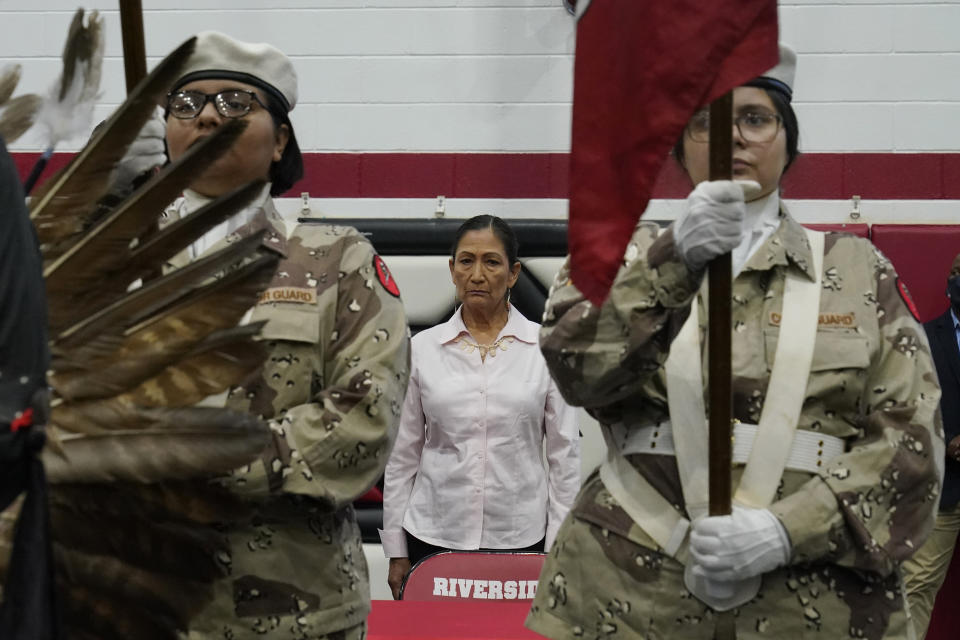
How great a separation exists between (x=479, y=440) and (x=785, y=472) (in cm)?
202

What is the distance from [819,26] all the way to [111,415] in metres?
3.56

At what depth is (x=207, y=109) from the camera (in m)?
2.25

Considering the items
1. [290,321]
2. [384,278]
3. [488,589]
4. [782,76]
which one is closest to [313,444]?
[290,321]

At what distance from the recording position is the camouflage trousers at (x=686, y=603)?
75.9 inches

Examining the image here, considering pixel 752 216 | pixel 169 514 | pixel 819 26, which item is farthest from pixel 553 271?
pixel 169 514

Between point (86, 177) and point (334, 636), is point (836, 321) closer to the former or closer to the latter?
point (334, 636)

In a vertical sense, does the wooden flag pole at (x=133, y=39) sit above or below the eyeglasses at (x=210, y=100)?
above

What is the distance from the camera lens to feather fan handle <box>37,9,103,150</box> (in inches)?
74.2

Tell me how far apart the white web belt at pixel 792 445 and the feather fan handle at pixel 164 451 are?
2.16 feet

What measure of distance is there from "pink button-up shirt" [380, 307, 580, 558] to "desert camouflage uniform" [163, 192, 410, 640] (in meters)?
1.72

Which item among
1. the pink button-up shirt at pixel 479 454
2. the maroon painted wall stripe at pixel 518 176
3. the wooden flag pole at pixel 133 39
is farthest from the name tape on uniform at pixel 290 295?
the maroon painted wall stripe at pixel 518 176

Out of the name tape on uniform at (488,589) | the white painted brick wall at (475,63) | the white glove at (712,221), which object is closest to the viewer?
the white glove at (712,221)

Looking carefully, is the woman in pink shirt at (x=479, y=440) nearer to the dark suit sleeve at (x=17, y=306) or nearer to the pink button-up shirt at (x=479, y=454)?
the pink button-up shirt at (x=479, y=454)

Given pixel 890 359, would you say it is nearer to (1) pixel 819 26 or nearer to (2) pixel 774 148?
(2) pixel 774 148
